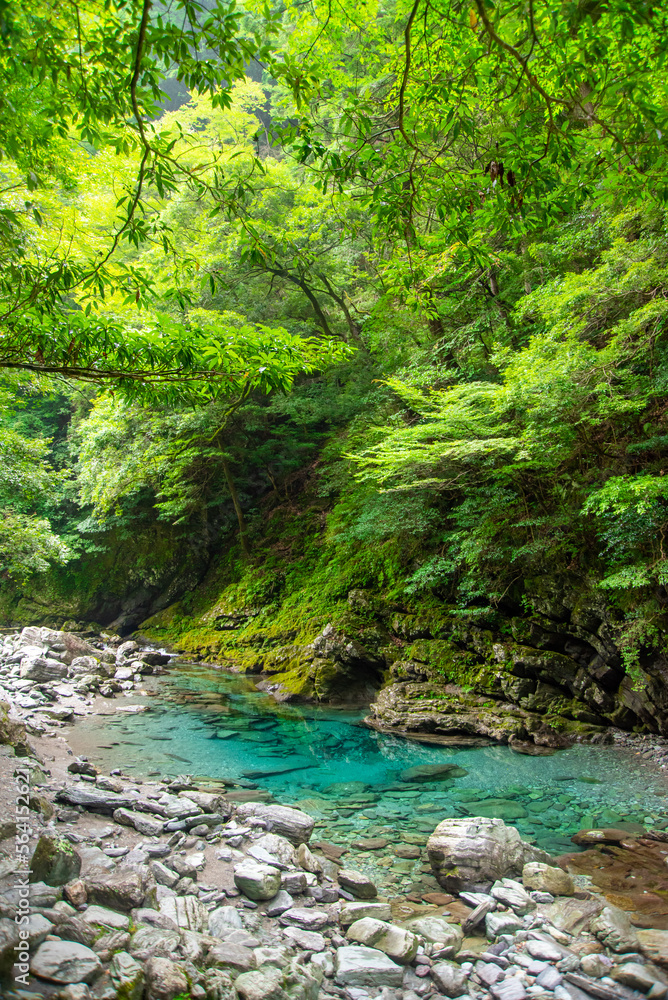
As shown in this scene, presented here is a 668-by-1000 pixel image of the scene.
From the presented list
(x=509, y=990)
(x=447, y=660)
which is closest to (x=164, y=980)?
(x=509, y=990)

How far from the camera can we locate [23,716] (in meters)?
8.01

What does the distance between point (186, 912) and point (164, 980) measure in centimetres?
89

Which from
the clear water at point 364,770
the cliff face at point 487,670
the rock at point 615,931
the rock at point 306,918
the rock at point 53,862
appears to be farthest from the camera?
the cliff face at point 487,670

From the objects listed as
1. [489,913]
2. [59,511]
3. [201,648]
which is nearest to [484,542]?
[489,913]

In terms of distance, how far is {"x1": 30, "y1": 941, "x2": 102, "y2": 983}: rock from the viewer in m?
2.21

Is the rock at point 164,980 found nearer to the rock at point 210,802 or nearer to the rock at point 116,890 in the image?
the rock at point 116,890

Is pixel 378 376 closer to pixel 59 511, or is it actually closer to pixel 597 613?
pixel 597 613

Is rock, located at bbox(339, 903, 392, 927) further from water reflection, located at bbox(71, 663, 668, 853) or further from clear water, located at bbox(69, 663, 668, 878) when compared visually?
water reflection, located at bbox(71, 663, 668, 853)

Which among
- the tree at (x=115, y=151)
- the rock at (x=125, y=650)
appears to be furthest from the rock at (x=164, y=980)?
the rock at (x=125, y=650)

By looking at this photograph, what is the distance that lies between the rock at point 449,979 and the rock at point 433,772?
3.34 meters

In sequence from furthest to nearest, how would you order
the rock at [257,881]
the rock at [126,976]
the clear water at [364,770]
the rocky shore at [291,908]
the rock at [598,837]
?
the clear water at [364,770] → the rock at [598,837] → the rock at [257,881] → the rocky shore at [291,908] → the rock at [126,976]

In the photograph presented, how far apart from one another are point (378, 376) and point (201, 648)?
8.81 meters

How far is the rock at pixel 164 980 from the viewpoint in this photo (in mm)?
2328

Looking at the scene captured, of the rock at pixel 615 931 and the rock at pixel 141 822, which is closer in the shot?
the rock at pixel 615 931
